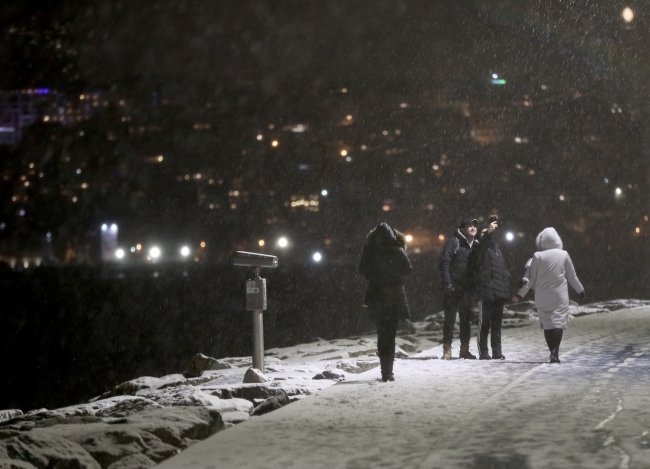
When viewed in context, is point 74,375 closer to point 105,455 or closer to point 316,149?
point 105,455

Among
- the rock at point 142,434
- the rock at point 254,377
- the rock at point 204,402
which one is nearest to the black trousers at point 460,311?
the rock at point 254,377

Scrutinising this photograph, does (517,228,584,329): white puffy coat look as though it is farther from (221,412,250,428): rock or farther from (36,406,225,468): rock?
(36,406,225,468): rock

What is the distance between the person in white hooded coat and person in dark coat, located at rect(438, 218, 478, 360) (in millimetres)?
736

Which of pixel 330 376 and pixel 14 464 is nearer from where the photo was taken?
pixel 14 464

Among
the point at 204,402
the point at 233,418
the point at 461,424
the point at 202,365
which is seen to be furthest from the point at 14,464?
the point at 202,365

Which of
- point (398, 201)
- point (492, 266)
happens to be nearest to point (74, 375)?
point (492, 266)

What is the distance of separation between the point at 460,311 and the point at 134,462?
6016 millimetres

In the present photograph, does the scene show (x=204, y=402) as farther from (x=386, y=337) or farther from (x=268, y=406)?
(x=386, y=337)

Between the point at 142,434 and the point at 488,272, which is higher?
the point at 488,272

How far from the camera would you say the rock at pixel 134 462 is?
5137 mm


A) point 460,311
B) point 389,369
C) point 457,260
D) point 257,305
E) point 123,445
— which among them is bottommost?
point 123,445

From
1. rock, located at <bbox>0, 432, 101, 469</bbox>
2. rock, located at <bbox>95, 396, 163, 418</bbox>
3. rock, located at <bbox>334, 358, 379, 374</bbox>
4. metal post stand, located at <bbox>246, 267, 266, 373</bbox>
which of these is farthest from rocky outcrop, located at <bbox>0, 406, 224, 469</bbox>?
rock, located at <bbox>334, 358, 379, 374</bbox>

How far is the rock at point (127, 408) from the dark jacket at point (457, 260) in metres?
4.03

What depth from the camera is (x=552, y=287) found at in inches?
387
